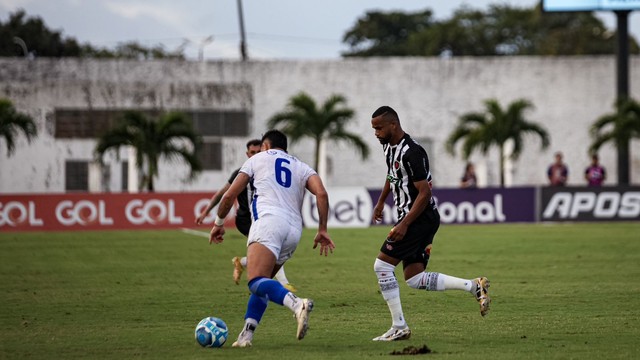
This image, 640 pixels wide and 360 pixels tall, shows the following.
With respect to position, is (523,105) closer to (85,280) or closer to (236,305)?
(85,280)

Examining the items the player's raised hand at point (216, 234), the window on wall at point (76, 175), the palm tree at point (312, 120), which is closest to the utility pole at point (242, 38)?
the window on wall at point (76, 175)

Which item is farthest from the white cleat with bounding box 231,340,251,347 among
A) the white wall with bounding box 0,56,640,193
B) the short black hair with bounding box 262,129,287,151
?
the white wall with bounding box 0,56,640,193

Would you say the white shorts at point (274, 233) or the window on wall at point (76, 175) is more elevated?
the white shorts at point (274, 233)

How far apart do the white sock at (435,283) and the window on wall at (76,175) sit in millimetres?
45064

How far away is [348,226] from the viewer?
36.8m

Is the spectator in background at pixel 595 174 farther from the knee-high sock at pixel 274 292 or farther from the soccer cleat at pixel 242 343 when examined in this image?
the knee-high sock at pixel 274 292

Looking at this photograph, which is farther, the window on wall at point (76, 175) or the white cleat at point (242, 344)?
the window on wall at point (76, 175)

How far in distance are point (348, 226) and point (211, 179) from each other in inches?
796

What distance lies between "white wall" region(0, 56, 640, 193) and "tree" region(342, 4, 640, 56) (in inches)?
1436

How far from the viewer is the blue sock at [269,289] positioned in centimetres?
1055

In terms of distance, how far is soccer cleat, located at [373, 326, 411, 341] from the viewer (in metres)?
11.3

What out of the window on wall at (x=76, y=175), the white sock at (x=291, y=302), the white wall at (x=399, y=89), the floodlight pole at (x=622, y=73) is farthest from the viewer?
the white wall at (x=399, y=89)

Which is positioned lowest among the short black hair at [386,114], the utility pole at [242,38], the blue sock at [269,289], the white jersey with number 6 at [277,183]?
the blue sock at [269,289]

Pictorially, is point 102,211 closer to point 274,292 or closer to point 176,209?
point 176,209
